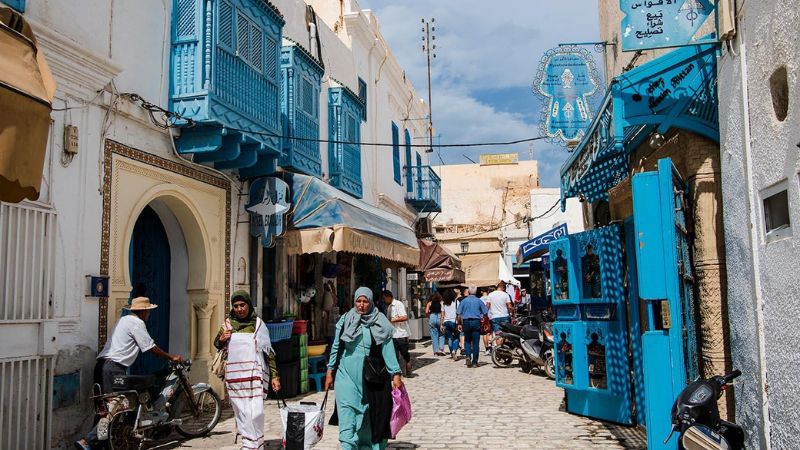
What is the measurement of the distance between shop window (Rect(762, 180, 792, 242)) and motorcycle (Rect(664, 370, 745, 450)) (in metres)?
1.00

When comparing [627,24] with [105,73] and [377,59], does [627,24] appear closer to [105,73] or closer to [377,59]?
[105,73]

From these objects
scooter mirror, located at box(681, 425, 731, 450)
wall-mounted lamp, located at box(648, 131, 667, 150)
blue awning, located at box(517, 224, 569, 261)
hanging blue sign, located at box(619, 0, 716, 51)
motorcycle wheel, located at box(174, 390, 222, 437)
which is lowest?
motorcycle wheel, located at box(174, 390, 222, 437)

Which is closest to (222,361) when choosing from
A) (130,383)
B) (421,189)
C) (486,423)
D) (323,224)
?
(130,383)

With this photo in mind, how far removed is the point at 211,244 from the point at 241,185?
1.29m

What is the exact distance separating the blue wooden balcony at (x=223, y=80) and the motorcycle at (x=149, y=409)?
9.70ft

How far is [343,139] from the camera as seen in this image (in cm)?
1437

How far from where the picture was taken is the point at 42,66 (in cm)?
341

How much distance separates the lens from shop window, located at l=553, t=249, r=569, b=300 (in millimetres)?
8453

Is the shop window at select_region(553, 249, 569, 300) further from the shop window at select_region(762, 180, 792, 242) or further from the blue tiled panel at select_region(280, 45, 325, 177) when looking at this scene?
the blue tiled panel at select_region(280, 45, 325, 177)

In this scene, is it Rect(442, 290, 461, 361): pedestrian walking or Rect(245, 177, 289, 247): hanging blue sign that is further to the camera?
Rect(442, 290, 461, 361): pedestrian walking

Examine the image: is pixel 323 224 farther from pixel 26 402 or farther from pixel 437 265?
pixel 437 265

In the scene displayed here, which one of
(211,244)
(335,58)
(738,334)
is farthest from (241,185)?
(738,334)

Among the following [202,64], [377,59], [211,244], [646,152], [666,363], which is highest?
[377,59]

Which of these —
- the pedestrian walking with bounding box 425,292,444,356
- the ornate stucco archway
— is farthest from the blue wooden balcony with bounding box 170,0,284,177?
the pedestrian walking with bounding box 425,292,444,356
